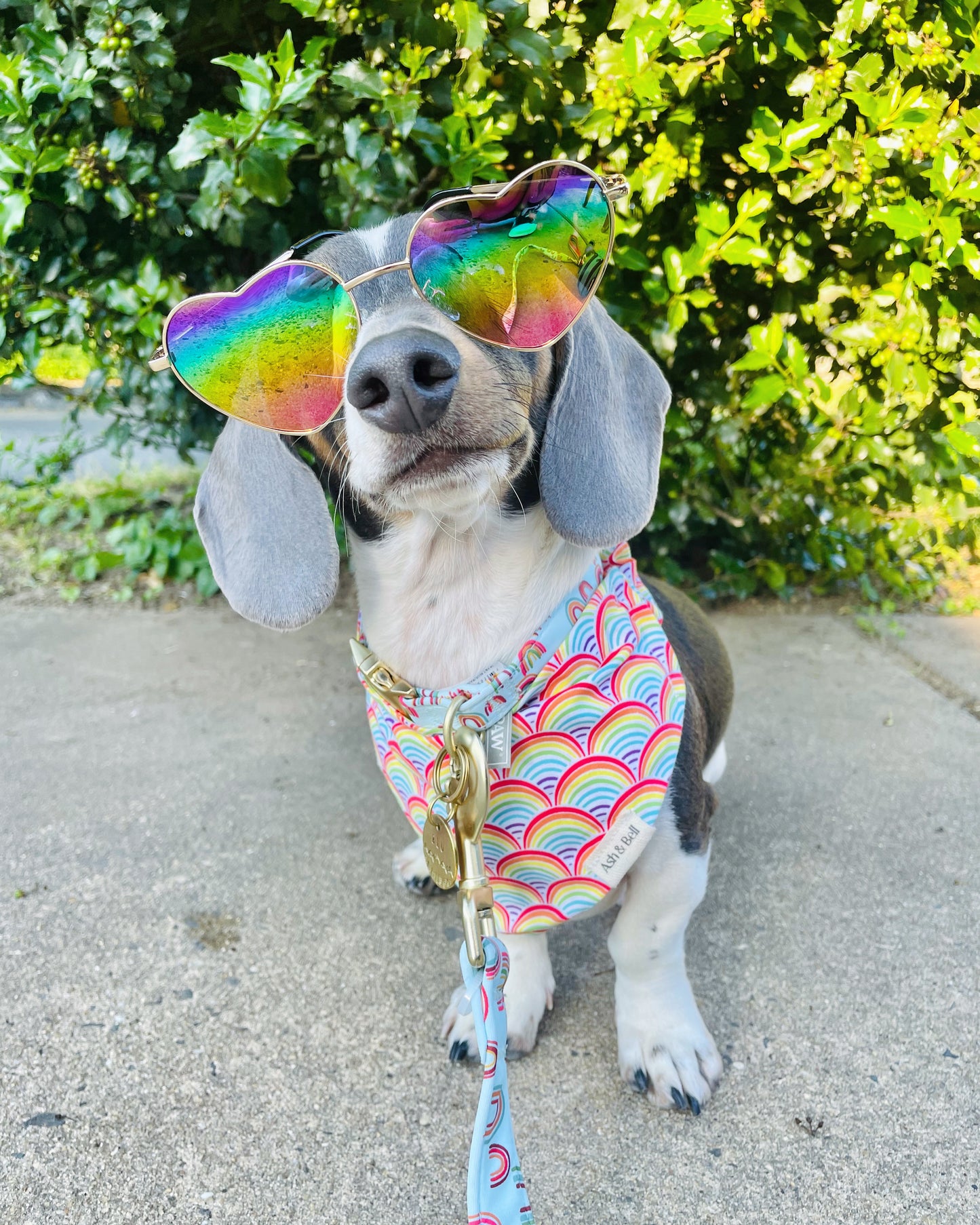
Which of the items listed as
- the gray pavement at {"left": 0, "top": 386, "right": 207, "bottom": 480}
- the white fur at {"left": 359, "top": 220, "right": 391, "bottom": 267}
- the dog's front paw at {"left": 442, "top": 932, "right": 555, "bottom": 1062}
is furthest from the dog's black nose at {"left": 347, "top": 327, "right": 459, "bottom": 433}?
the gray pavement at {"left": 0, "top": 386, "right": 207, "bottom": 480}

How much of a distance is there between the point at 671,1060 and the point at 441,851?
1.97 ft

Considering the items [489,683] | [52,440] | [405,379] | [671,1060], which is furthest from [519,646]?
[52,440]

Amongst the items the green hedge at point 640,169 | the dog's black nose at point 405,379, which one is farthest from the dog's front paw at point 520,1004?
the green hedge at point 640,169

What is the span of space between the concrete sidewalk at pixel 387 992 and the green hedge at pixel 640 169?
3.57ft

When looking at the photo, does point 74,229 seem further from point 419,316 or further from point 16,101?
point 419,316

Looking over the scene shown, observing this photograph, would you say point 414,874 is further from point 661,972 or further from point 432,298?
point 432,298

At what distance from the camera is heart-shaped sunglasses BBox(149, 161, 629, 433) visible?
1492mm

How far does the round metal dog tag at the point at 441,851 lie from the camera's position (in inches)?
55.4

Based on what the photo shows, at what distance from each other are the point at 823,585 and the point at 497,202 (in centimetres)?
298

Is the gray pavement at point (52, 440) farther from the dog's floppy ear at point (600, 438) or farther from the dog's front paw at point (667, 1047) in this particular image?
the dog's front paw at point (667, 1047)

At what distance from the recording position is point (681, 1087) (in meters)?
1.59

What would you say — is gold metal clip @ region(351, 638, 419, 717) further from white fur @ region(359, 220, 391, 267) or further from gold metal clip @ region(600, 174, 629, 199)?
gold metal clip @ region(600, 174, 629, 199)

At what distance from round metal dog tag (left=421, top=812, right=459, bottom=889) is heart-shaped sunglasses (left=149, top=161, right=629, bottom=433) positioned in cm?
68

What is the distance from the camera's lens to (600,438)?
1.64m
